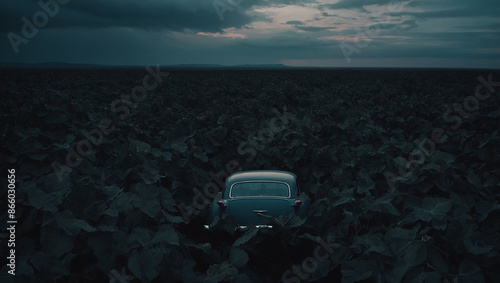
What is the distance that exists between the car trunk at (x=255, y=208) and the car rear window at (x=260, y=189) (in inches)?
10.6

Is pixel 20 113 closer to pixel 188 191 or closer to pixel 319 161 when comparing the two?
pixel 188 191

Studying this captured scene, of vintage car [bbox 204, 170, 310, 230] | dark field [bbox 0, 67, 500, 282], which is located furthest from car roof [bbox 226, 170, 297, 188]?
dark field [bbox 0, 67, 500, 282]

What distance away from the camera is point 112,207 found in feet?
12.6

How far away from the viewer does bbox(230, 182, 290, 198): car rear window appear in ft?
24.9

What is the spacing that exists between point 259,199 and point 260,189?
1.41 ft

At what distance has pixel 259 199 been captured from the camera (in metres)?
7.31

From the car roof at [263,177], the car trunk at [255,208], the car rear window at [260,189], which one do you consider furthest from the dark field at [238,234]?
the car rear window at [260,189]

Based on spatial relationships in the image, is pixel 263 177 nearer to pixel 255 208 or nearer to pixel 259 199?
pixel 259 199

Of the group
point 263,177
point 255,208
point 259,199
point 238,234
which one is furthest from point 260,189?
point 238,234

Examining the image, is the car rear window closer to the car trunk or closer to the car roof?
the car roof

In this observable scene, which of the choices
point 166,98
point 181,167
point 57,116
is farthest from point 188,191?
point 166,98

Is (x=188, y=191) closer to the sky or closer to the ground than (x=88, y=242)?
closer to the ground

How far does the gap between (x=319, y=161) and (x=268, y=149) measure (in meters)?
1.76

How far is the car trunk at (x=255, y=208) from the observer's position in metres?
7.13
